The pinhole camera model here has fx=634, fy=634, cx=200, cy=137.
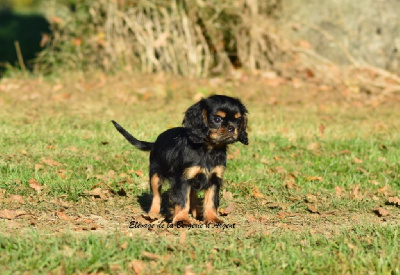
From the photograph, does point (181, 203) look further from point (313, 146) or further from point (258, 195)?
point (313, 146)

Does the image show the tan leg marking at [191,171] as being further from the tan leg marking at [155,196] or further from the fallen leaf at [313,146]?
the fallen leaf at [313,146]

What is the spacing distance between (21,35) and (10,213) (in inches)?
627

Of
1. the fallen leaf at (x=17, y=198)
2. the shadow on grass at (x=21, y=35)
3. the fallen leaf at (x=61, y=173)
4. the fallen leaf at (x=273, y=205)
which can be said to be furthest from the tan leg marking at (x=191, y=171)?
the shadow on grass at (x=21, y=35)

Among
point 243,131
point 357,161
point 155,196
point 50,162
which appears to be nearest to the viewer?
point 243,131

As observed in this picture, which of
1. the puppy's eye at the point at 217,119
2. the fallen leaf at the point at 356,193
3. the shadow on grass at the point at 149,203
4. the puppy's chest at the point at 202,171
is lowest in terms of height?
the shadow on grass at the point at 149,203

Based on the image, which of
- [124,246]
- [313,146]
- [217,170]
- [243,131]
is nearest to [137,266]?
[124,246]

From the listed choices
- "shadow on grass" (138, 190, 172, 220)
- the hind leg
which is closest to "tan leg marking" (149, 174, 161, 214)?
"shadow on grass" (138, 190, 172, 220)

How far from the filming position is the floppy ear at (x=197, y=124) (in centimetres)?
515

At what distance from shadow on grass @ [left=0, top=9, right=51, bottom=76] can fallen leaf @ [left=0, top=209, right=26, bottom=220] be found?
369 inches

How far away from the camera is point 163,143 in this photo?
5.62 meters

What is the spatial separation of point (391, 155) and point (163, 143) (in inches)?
144

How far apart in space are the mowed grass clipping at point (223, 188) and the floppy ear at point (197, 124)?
744 mm

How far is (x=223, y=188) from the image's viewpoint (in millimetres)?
6574

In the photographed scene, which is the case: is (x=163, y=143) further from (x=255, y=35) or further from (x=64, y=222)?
(x=255, y=35)
